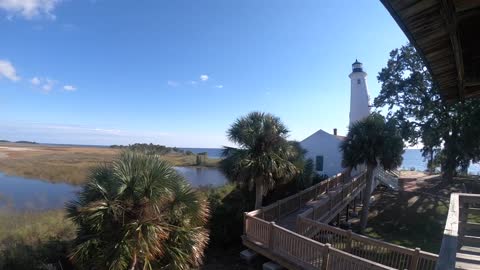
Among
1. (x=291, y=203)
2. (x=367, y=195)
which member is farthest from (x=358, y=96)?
(x=291, y=203)

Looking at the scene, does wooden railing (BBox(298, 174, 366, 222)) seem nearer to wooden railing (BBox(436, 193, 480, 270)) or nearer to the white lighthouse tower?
wooden railing (BBox(436, 193, 480, 270))

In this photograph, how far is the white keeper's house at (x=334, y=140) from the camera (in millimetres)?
24625

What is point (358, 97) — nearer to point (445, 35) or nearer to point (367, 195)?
point (367, 195)

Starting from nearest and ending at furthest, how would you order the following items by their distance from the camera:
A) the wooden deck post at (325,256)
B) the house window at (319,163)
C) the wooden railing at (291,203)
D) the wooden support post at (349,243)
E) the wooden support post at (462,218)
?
1. the wooden support post at (462,218)
2. the wooden deck post at (325,256)
3. the wooden support post at (349,243)
4. the wooden railing at (291,203)
5. the house window at (319,163)

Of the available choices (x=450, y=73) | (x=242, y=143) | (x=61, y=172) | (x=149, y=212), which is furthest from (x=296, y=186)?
(x=61, y=172)

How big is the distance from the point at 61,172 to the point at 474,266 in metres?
37.1

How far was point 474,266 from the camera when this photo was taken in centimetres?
414

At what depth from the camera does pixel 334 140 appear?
971 inches

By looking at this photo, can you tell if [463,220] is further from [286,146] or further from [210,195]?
[210,195]

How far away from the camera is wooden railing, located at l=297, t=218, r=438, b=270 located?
739cm

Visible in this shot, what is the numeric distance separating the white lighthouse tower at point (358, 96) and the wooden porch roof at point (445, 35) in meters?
25.2

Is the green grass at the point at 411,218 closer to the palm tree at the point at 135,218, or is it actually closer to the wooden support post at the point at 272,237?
the wooden support post at the point at 272,237

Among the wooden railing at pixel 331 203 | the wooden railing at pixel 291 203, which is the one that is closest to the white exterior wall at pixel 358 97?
the wooden railing at pixel 331 203

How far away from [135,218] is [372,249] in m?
6.86
